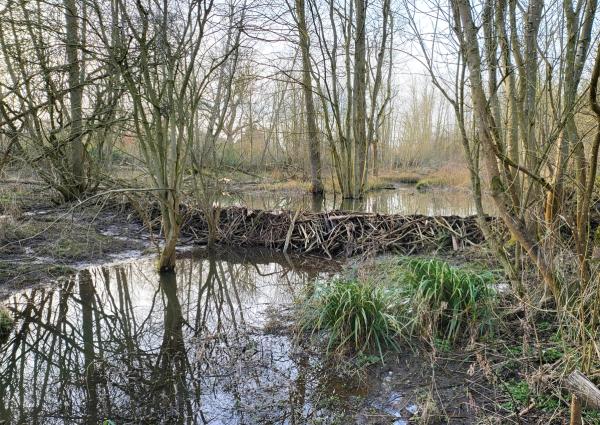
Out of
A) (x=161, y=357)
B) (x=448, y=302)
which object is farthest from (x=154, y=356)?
(x=448, y=302)

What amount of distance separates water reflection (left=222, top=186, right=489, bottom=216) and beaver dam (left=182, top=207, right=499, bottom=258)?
2963 mm

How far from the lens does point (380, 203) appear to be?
15617mm

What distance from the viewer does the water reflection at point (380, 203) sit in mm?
13423

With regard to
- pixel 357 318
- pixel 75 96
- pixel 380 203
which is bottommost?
pixel 357 318

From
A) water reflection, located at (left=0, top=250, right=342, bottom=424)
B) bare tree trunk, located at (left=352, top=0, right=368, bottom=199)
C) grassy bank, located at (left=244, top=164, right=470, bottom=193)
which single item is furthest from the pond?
grassy bank, located at (left=244, top=164, right=470, bottom=193)

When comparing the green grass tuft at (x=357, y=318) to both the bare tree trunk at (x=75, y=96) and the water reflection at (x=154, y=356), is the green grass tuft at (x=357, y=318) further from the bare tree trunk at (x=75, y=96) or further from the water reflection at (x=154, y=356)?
the bare tree trunk at (x=75, y=96)

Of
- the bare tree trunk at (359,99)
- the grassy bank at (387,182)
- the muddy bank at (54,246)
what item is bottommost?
the muddy bank at (54,246)

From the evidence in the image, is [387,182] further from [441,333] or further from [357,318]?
[357,318]

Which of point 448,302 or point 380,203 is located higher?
point 380,203

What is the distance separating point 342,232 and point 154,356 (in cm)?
477

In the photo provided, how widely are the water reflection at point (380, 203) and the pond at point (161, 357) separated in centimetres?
620

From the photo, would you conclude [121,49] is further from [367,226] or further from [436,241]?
[436,241]

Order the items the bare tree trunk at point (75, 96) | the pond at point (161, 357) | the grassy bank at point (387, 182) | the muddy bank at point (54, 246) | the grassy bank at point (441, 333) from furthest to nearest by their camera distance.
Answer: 1. the grassy bank at point (387, 182)
2. the muddy bank at point (54, 246)
3. the bare tree trunk at point (75, 96)
4. the pond at point (161, 357)
5. the grassy bank at point (441, 333)

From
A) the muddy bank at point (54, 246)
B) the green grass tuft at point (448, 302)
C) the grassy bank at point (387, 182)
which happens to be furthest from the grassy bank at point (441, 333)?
the grassy bank at point (387, 182)
